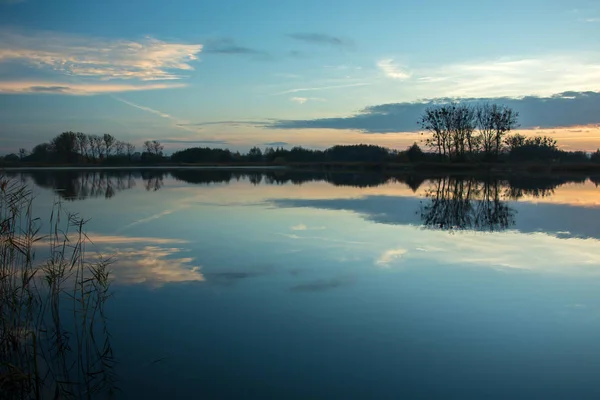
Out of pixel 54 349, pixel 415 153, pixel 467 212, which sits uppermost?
pixel 415 153

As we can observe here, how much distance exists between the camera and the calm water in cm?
370

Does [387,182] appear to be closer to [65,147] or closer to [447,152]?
[447,152]

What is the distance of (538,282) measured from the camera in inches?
247

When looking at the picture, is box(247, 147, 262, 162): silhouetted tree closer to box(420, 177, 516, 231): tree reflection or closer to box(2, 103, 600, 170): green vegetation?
box(2, 103, 600, 170): green vegetation

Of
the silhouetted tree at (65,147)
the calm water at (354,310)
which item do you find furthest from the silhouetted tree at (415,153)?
the silhouetted tree at (65,147)

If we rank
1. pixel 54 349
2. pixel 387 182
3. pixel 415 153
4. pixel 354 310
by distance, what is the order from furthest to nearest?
1. pixel 415 153
2. pixel 387 182
3. pixel 354 310
4. pixel 54 349

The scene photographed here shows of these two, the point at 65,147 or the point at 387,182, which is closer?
the point at 387,182

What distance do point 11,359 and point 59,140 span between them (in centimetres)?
7178

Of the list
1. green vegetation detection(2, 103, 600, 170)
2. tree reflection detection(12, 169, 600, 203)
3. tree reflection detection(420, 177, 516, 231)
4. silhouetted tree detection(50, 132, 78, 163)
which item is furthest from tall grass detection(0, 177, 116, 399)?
silhouetted tree detection(50, 132, 78, 163)

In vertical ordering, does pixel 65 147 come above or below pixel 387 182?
above

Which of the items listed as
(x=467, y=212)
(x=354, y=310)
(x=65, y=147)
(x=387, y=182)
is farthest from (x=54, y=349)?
(x=65, y=147)

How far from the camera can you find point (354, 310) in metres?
5.20

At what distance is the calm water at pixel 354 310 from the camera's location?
146 inches

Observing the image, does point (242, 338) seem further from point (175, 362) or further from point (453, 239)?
point (453, 239)
